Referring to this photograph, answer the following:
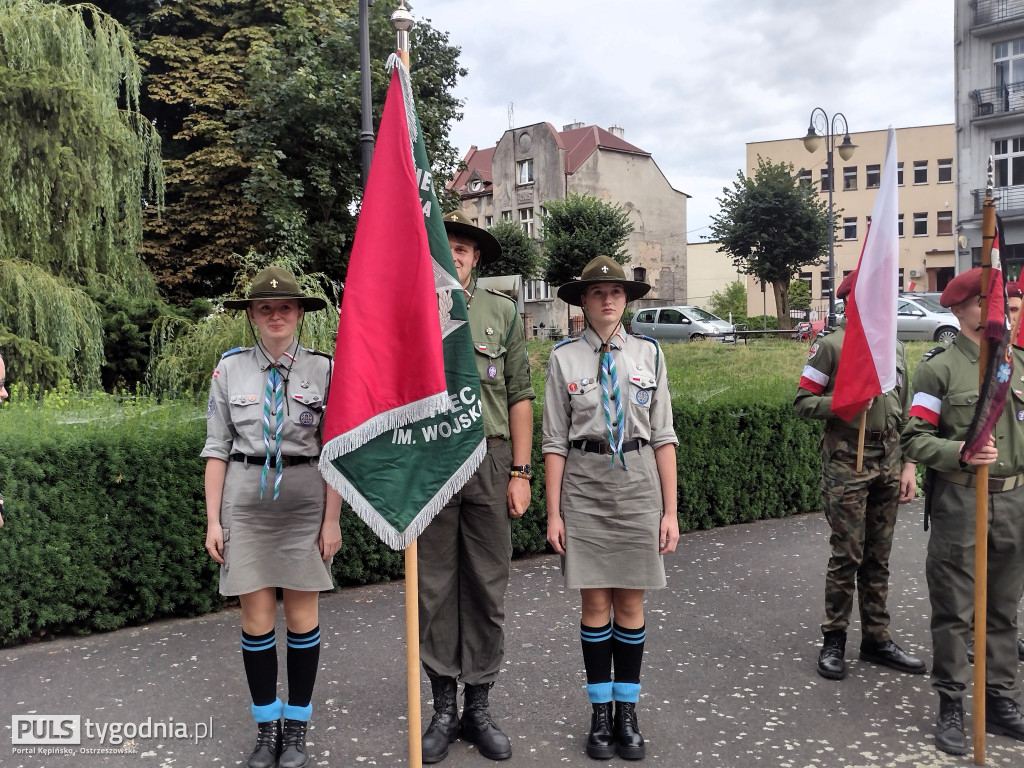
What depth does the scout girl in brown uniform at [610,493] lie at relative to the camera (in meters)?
3.97

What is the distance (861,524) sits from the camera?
16.4 ft

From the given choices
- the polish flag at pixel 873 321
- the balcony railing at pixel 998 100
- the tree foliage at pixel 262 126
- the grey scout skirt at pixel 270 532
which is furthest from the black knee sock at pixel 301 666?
the balcony railing at pixel 998 100

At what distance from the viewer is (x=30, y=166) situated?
39.0 ft

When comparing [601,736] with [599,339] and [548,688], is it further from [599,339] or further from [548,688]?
[599,339]

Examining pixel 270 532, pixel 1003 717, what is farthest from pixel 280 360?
pixel 1003 717

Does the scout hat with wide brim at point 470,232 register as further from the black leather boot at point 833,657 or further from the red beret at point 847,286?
the black leather boot at point 833,657

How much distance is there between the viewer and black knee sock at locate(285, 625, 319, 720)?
389 centimetres

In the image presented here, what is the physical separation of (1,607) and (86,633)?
55 cm

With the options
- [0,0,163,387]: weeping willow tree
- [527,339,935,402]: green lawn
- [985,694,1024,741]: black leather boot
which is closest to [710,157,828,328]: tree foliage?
[527,339,935,402]: green lawn

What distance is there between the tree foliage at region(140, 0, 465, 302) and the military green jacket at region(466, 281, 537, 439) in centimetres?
1456

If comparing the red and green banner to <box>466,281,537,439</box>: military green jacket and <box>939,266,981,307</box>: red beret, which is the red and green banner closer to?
<box>466,281,537,439</box>: military green jacket

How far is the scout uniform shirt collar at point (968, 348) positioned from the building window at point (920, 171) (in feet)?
186

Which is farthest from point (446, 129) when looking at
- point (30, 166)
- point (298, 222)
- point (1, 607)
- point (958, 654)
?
point (958, 654)

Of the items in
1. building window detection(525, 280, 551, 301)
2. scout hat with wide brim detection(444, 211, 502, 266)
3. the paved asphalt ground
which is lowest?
the paved asphalt ground
